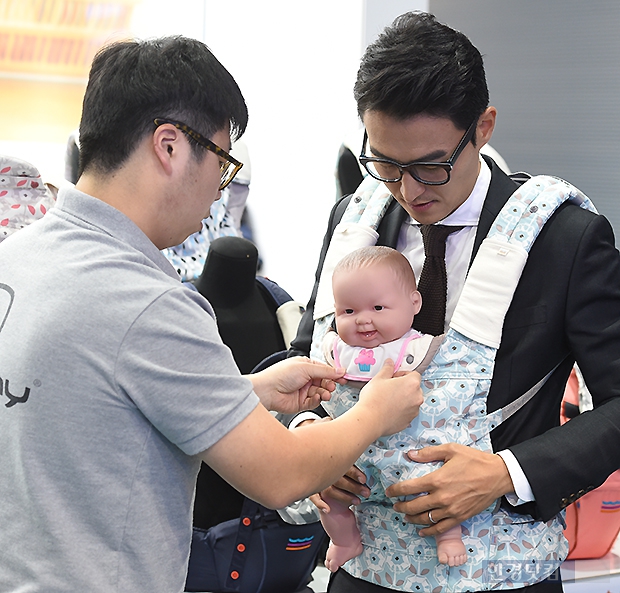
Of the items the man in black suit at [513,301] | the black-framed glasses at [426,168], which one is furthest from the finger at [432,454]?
the black-framed glasses at [426,168]

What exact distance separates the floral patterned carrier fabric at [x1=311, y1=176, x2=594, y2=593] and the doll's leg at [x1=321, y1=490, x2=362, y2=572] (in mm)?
40

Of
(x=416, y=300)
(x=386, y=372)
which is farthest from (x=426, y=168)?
(x=386, y=372)

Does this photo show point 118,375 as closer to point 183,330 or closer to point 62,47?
point 183,330

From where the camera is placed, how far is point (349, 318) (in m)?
1.71

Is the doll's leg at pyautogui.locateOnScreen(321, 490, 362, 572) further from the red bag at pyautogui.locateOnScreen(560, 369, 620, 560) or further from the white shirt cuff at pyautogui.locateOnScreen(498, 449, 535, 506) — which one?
the red bag at pyautogui.locateOnScreen(560, 369, 620, 560)

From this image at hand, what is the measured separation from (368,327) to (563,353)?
15.5 inches

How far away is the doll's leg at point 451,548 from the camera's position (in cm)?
150

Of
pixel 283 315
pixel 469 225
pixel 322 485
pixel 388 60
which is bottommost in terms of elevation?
pixel 283 315

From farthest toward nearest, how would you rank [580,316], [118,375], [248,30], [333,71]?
[248,30] → [333,71] → [580,316] → [118,375]

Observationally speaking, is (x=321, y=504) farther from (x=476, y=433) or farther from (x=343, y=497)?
(x=476, y=433)

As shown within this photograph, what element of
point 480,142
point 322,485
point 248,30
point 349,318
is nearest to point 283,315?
point 349,318

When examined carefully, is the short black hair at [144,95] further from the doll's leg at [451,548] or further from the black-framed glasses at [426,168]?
the doll's leg at [451,548]

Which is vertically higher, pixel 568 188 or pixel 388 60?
pixel 388 60

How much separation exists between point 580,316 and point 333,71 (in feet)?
10.5
